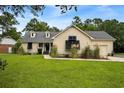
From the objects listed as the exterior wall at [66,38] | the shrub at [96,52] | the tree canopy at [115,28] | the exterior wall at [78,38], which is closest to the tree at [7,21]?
the tree canopy at [115,28]

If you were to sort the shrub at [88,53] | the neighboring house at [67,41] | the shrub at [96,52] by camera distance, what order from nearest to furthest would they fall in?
1. the shrub at [96,52]
2. the shrub at [88,53]
3. the neighboring house at [67,41]

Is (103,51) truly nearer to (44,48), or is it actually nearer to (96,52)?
(96,52)

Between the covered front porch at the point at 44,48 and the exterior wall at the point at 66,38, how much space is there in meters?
0.58

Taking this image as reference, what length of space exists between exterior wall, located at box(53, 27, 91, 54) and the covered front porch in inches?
22.8

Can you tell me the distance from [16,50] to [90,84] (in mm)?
11852

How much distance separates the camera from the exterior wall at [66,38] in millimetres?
19344

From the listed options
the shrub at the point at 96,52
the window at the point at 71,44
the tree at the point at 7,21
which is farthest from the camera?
the window at the point at 71,44

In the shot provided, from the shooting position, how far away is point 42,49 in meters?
20.2

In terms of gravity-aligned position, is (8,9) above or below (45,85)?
above

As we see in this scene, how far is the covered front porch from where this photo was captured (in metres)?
19.7

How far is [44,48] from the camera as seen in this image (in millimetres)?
20016

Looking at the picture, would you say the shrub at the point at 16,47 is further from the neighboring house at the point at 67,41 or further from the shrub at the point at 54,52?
the shrub at the point at 54,52
